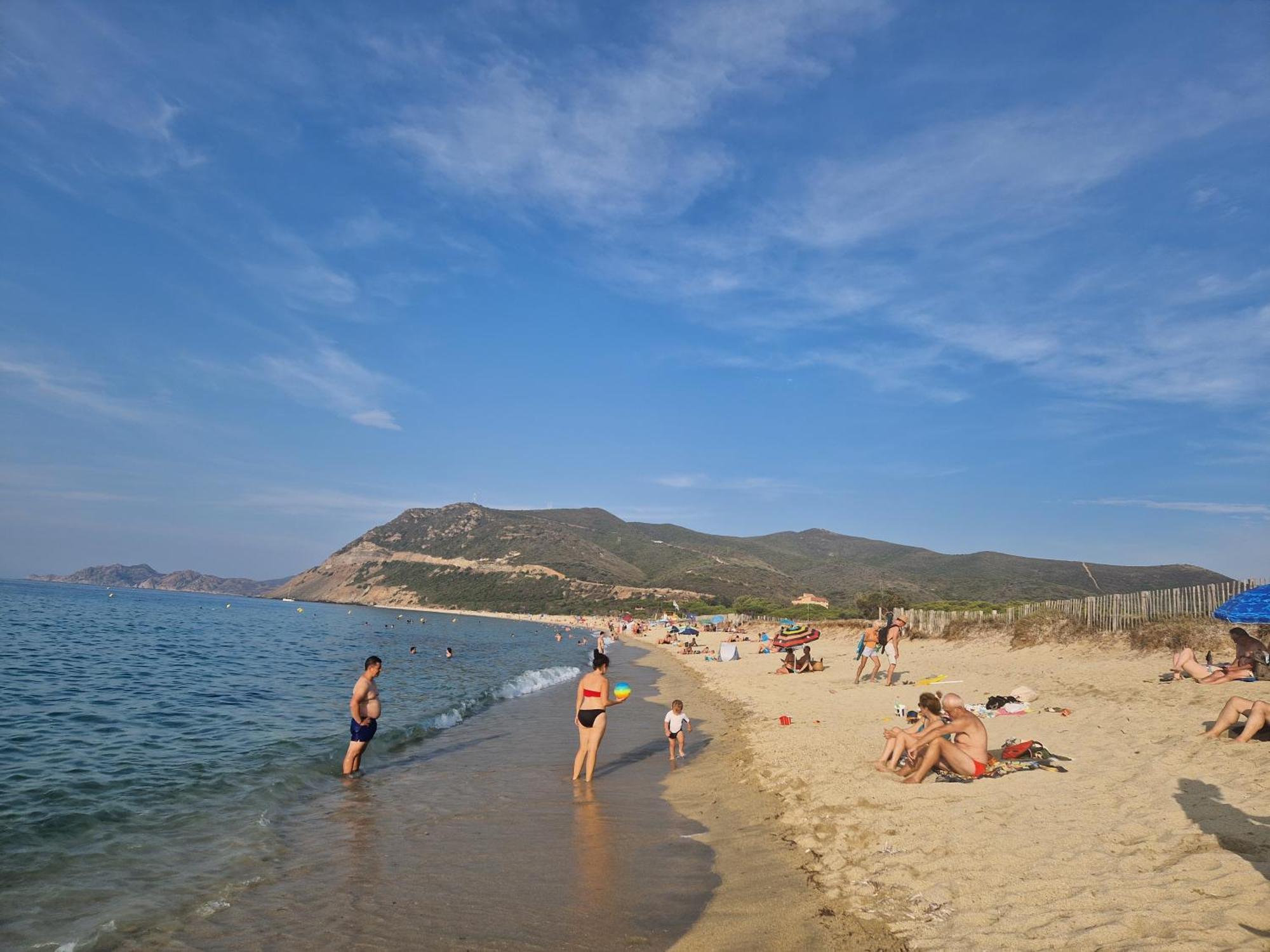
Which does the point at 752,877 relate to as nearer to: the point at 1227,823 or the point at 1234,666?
the point at 1227,823

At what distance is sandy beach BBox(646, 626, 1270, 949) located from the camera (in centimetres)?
454

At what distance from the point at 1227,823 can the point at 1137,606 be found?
16.6 metres

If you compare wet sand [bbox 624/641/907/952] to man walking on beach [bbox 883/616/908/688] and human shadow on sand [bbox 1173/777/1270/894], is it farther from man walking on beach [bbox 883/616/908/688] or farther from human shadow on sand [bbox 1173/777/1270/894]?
man walking on beach [bbox 883/616/908/688]

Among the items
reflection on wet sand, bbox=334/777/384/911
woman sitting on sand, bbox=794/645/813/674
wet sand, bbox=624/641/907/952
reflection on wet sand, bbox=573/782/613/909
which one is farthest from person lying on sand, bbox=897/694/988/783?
woman sitting on sand, bbox=794/645/813/674

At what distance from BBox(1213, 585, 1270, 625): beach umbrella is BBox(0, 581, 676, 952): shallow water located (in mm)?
10449

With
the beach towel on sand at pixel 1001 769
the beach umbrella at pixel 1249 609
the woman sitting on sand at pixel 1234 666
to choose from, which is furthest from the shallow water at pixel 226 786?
the beach umbrella at pixel 1249 609

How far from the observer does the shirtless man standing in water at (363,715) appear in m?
10.7

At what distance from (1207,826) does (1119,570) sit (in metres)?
109

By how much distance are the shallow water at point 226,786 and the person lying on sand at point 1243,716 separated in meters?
6.43

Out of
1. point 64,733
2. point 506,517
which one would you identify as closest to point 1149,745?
point 64,733

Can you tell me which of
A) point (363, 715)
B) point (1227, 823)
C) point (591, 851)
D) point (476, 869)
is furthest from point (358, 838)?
point (1227, 823)

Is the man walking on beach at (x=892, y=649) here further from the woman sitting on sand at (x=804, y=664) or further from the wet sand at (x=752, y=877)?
the wet sand at (x=752, y=877)

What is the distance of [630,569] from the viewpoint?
132m

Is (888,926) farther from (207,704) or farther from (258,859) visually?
(207,704)
